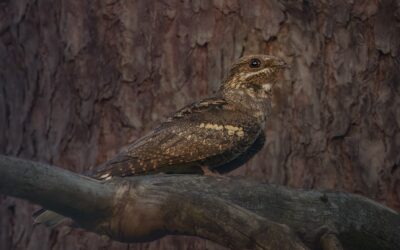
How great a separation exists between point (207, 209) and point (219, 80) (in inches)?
69.0

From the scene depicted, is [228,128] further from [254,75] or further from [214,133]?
[254,75]

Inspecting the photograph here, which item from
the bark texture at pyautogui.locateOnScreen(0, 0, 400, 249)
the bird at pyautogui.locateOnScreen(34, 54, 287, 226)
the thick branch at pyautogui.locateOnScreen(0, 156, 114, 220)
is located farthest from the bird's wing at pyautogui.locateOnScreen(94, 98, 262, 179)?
the thick branch at pyautogui.locateOnScreen(0, 156, 114, 220)

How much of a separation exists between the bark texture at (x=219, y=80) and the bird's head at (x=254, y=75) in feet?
0.48

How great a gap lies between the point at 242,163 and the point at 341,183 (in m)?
0.55

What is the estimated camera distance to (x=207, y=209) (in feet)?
9.68

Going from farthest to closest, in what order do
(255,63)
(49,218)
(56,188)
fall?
(255,63)
(49,218)
(56,188)

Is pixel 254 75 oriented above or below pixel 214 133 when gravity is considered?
above

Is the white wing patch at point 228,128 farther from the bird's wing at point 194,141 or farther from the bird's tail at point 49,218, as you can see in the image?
the bird's tail at point 49,218

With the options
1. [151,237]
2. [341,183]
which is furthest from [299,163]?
[151,237]

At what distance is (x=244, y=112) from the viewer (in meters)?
4.39

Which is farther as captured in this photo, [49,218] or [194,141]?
[194,141]

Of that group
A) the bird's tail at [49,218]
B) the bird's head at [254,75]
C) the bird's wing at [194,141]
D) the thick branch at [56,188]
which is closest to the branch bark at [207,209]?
the thick branch at [56,188]

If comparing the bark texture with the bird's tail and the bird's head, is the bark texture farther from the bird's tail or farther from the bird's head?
the bird's tail

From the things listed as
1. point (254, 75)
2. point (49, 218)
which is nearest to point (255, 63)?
point (254, 75)
